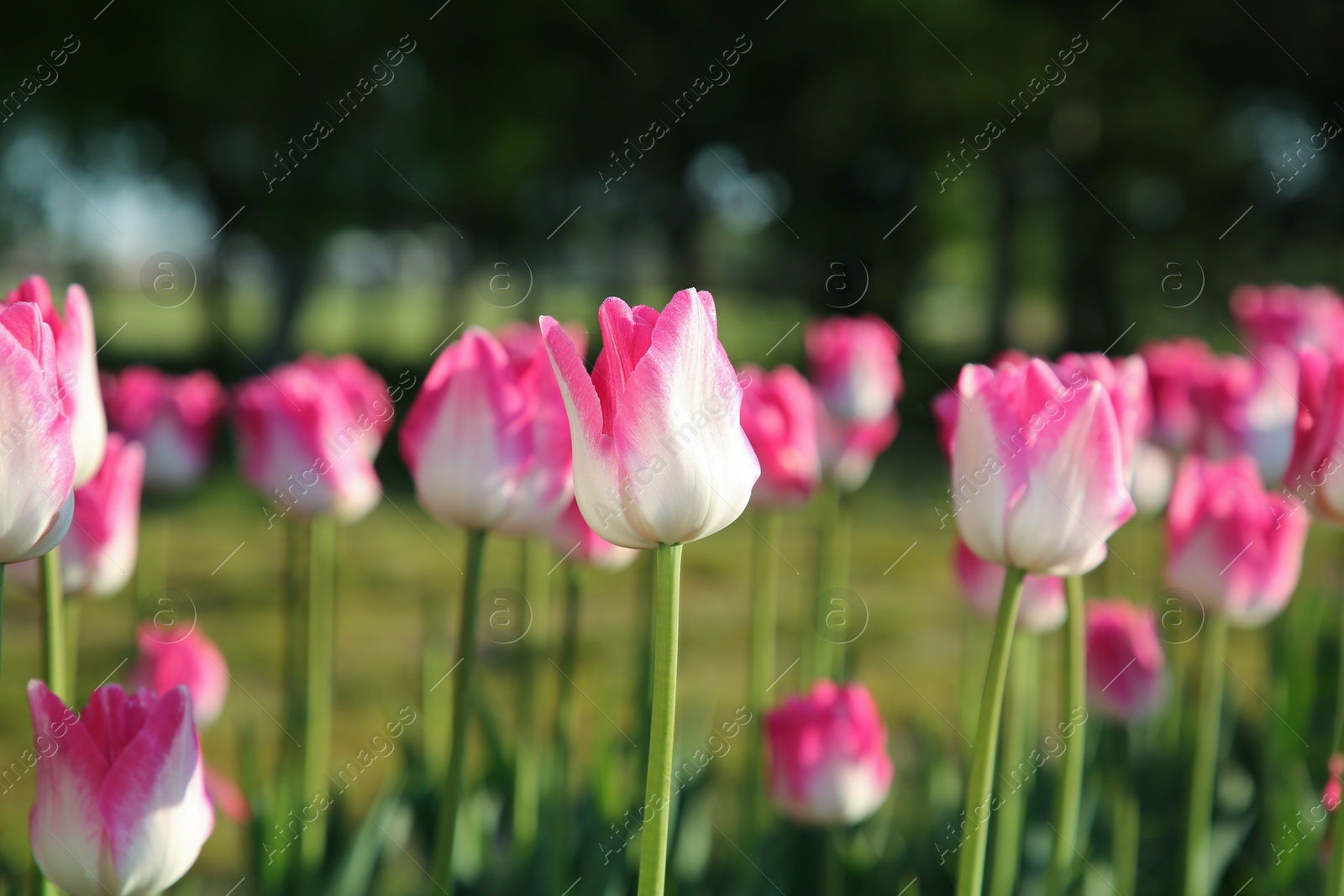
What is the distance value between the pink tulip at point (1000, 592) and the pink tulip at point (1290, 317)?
2.90 feet

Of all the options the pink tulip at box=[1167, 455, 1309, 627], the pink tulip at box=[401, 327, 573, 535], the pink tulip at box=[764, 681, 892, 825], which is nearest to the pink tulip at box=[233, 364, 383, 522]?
the pink tulip at box=[401, 327, 573, 535]

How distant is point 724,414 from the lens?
35.9 inches

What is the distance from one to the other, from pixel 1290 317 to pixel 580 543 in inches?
64.8

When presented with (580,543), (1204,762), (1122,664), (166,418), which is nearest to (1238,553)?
(1204,762)

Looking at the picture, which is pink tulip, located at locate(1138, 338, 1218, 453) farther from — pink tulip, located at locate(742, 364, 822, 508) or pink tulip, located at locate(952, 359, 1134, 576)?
pink tulip, located at locate(952, 359, 1134, 576)

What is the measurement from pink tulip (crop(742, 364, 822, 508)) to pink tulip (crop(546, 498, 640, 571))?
283 millimetres

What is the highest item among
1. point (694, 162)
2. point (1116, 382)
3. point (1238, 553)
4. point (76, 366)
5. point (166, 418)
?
point (76, 366)

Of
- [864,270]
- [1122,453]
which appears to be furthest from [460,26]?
[1122,453]

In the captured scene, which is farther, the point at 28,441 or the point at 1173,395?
the point at 1173,395

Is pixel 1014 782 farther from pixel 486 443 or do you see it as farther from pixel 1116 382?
pixel 486 443

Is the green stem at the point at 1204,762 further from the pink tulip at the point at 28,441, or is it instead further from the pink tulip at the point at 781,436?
the pink tulip at the point at 28,441

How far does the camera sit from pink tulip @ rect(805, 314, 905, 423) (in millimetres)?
2436

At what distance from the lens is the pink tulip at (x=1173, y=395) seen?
7.76 feet

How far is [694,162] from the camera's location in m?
13.0
